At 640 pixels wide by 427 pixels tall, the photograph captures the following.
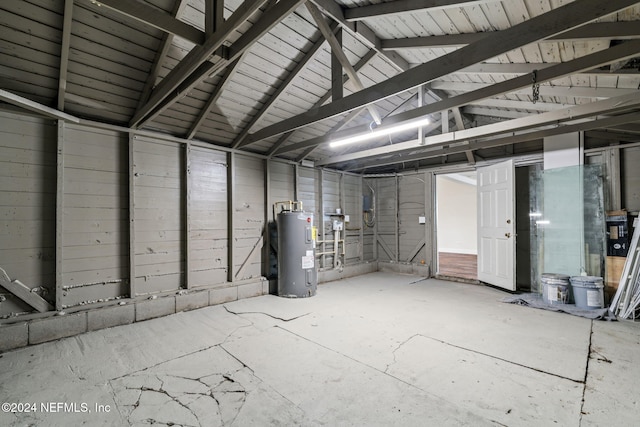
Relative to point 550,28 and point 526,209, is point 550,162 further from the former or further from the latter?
point 550,28

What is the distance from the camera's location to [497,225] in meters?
5.25

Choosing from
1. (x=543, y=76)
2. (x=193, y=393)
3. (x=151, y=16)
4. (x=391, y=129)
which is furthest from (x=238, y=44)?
(x=193, y=393)

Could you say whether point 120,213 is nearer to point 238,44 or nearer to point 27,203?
point 27,203

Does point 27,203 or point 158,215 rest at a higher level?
point 27,203

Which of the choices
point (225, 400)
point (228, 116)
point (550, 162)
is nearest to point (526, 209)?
point (550, 162)

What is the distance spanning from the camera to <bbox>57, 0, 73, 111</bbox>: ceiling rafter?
2.36 metres

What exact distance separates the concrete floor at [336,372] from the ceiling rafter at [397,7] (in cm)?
296

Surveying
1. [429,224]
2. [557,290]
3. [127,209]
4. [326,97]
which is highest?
[326,97]

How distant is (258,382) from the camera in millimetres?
2273

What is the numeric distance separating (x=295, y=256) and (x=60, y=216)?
10.1 feet

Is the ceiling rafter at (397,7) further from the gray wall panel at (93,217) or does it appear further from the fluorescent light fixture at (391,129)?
the gray wall panel at (93,217)

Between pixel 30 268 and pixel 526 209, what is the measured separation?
7699 mm

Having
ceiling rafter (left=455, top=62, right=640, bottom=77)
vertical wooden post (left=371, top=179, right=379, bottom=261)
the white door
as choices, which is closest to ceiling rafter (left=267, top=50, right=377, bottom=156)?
ceiling rafter (left=455, top=62, right=640, bottom=77)

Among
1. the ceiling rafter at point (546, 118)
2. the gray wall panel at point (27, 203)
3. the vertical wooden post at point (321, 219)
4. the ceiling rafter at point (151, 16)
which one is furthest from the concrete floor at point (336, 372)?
the ceiling rafter at point (151, 16)
